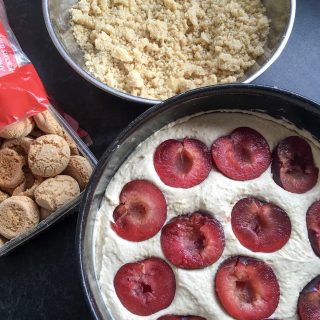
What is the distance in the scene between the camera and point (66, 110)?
123 centimetres

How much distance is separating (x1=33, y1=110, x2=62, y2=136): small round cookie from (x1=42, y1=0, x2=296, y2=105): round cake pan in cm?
11

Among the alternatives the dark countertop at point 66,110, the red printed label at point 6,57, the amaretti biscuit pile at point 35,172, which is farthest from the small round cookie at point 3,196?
the red printed label at point 6,57

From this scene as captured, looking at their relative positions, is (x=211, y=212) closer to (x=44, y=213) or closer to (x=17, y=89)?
(x=44, y=213)

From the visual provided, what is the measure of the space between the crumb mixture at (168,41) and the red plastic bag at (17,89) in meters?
0.12

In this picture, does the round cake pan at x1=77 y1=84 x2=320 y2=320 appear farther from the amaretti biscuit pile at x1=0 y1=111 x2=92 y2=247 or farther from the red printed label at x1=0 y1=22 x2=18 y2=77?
the red printed label at x1=0 y1=22 x2=18 y2=77

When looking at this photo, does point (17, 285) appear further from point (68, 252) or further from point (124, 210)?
point (124, 210)

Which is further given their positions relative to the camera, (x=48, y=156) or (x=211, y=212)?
(x=48, y=156)

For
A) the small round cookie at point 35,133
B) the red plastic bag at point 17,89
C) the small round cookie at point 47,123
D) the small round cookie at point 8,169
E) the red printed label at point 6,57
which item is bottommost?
the small round cookie at point 8,169

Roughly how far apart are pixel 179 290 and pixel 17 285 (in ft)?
1.41

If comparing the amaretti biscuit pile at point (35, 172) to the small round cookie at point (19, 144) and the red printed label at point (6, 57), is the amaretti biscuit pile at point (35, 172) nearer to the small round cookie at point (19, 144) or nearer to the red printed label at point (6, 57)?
the small round cookie at point (19, 144)

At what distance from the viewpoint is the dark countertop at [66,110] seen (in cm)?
114

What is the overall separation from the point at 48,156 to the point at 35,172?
0.05 meters

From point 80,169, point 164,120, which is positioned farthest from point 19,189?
point 164,120

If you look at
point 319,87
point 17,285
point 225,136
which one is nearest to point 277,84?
point 319,87
